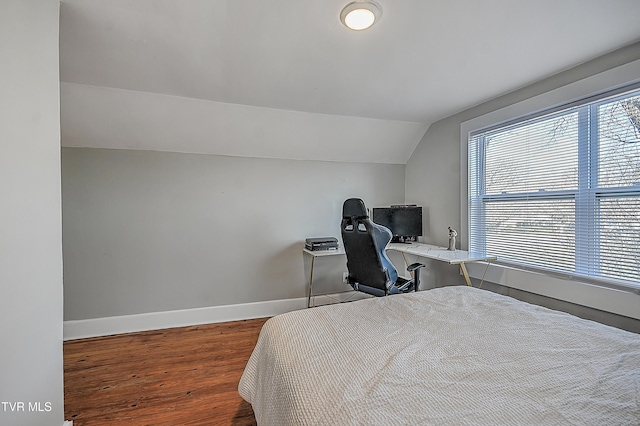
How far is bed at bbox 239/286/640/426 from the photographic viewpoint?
0.85 metres

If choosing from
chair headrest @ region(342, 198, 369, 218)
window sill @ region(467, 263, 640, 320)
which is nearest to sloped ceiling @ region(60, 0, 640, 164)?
chair headrest @ region(342, 198, 369, 218)

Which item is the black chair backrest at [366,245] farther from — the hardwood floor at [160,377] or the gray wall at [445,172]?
the hardwood floor at [160,377]

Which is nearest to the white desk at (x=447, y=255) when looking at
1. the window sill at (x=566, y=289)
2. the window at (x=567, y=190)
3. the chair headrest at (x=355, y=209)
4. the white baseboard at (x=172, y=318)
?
the window sill at (x=566, y=289)

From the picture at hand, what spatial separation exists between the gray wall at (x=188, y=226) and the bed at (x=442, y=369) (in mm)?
1992

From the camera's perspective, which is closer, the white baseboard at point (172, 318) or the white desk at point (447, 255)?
the white desk at point (447, 255)

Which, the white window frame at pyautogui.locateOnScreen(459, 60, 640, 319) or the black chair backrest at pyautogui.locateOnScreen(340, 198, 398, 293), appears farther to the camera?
the black chair backrest at pyautogui.locateOnScreen(340, 198, 398, 293)

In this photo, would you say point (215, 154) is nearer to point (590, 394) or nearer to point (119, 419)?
point (119, 419)

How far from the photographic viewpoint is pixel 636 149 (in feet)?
6.27

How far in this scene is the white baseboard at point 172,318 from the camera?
9.70 ft

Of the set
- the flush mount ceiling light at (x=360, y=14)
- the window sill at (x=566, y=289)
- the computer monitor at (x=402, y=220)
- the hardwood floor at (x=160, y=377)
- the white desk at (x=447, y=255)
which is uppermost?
the flush mount ceiling light at (x=360, y=14)

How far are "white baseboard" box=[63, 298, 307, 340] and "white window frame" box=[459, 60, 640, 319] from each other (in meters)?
2.20

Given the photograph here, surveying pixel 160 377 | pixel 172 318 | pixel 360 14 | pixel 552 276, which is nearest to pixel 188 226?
pixel 172 318

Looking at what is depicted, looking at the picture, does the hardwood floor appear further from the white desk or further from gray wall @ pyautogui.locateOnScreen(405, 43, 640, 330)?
gray wall @ pyautogui.locateOnScreen(405, 43, 640, 330)

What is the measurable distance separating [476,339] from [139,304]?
3.18 meters
